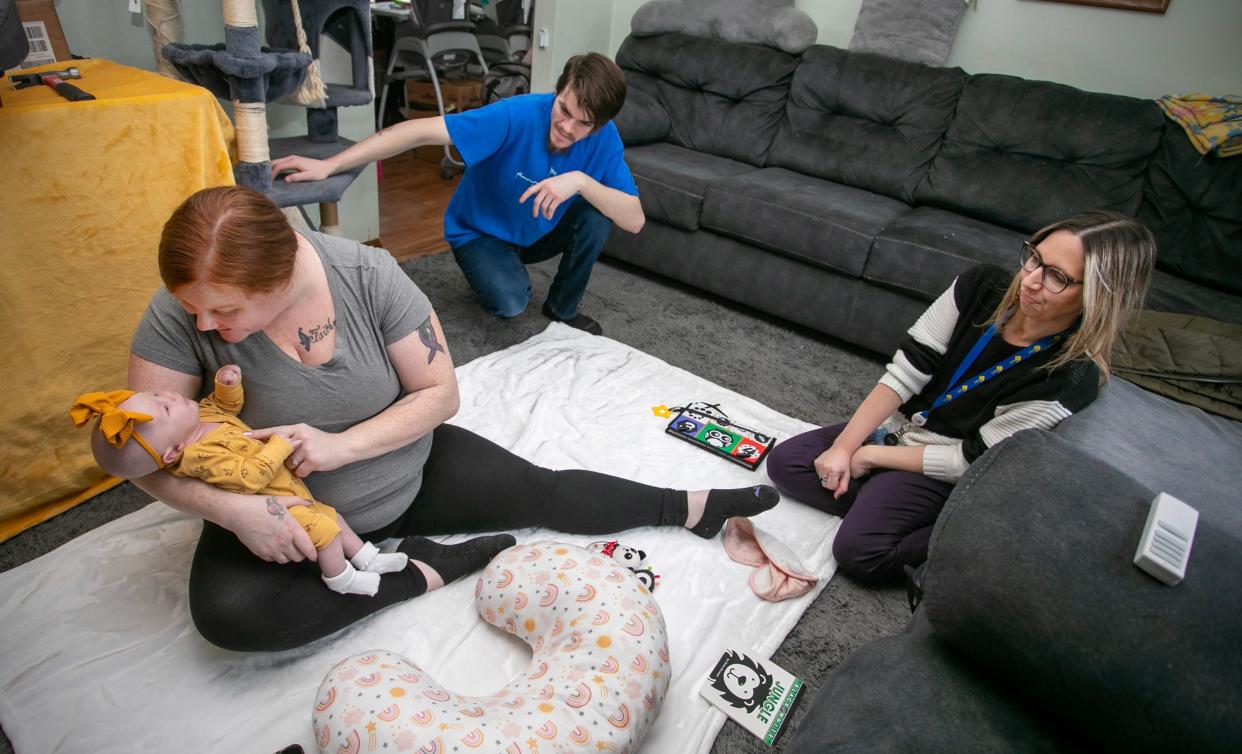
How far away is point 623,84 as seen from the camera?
193 cm

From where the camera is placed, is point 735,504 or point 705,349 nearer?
point 735,504

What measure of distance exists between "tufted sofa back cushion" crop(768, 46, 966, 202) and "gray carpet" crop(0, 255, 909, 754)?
0.72m

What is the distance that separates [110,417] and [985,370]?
156cm

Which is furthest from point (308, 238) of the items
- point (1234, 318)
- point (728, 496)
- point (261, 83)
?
point (1234, 318)

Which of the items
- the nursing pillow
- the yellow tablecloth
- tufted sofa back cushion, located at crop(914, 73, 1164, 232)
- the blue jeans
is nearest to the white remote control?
the nursing pillow

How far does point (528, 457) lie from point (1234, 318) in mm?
2115

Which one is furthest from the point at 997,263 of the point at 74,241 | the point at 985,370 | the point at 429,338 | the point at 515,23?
the point at 515,23

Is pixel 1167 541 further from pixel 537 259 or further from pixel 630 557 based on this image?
pixel 537 259

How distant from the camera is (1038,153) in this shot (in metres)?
2.54

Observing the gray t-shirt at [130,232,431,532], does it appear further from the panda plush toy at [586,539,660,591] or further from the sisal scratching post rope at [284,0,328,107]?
the sisal scratching post rope at [284,0,328,107]

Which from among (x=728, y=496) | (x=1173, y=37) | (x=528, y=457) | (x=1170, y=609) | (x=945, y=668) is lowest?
(x=528, y=457)

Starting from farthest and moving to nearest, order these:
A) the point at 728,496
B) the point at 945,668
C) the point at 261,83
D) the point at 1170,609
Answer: the point at 261,83, the point at 728,496, the point at 945,668, the point at 1170,609

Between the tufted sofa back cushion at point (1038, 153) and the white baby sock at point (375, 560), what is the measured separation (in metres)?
2.40

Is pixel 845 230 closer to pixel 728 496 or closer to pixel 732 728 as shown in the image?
pixel 728 496
